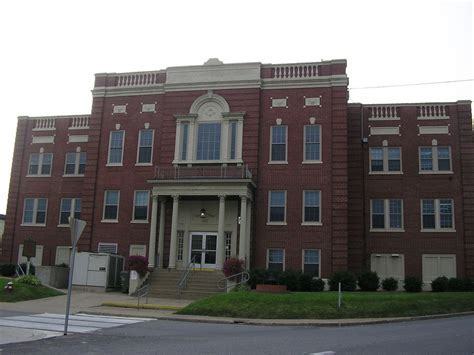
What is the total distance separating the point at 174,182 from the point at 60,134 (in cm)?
1307

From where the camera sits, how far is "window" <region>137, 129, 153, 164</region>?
1352 inches

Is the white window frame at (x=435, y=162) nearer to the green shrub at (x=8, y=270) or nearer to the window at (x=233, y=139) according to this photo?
the window at (x=233, y=139)

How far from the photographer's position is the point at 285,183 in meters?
32.0

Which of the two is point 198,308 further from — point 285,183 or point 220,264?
point 285,183

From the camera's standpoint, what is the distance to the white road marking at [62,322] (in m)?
15.5

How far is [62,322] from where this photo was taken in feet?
56.2

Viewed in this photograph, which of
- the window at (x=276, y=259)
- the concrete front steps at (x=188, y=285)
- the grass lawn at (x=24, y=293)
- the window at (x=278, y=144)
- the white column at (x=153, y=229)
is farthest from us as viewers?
the window at (x=278, y=144)

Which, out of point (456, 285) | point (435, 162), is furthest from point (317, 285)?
point (435, 162)

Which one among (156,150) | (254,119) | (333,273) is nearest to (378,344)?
(333,273)

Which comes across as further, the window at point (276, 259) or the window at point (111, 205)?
the window at point (111, 205)

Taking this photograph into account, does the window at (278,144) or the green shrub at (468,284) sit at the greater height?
the window at (278,144)

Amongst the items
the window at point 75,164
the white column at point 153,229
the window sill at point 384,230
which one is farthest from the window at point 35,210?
the window sill at point 384,230

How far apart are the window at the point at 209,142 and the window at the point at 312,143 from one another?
5.33 meters

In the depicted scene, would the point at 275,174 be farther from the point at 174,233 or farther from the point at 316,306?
the point at 316,306
